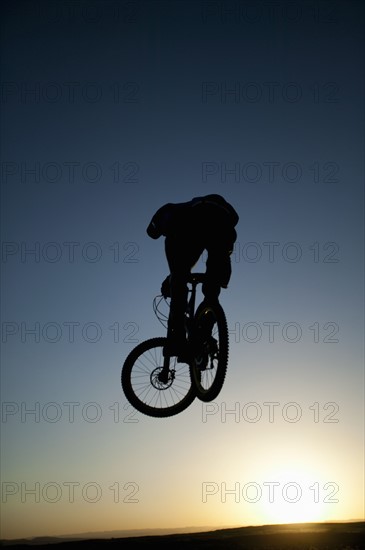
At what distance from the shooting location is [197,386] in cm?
793

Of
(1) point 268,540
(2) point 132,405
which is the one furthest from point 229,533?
(2) point 132,405

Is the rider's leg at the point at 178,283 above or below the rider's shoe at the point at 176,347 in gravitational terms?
above

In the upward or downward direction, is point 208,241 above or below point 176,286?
above

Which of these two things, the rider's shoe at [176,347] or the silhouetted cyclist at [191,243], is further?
the rider's shoe at [176,347]

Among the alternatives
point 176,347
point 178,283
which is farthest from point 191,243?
point 176,347

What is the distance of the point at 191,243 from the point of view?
813 centimetres

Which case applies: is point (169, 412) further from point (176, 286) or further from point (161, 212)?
point (161, 212)

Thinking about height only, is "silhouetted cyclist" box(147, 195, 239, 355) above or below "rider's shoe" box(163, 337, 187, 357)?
above

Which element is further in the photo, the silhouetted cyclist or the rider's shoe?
the rider's shoe

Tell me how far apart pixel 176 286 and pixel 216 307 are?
0.73m

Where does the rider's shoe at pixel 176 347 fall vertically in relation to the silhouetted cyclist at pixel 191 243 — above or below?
below

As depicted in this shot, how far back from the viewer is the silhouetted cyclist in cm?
799

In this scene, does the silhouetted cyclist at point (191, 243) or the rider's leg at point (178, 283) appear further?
the rider's leg at point (178, 283)

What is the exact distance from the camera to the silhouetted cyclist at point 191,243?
799 cm
